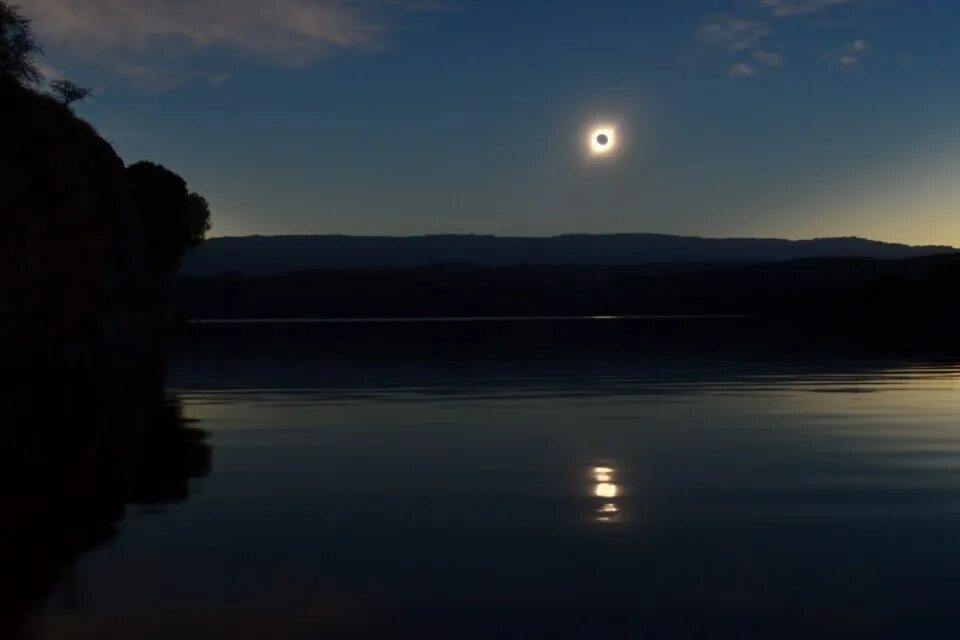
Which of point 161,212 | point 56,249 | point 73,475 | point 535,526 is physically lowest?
point 73,475

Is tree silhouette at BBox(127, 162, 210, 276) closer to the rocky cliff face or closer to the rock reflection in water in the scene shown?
the rocky cliff face

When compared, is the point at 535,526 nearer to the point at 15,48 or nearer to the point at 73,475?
the point at 73,475

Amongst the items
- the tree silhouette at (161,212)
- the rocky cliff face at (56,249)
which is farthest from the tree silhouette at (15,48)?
the tree silhouette at (161,212)

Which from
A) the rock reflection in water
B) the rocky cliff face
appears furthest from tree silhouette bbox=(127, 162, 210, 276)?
the rock reflection in water

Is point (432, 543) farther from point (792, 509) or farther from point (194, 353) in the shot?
point (194, 353)

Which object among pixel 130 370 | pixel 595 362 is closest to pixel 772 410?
pixel 595 362

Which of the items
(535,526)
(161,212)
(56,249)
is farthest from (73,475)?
(161,212)

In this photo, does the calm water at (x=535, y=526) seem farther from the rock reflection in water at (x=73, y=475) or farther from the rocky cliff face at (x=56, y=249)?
the rocky cliff face at (x=56, y=249)
